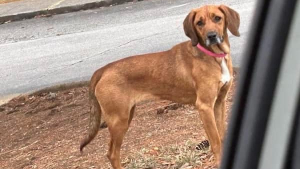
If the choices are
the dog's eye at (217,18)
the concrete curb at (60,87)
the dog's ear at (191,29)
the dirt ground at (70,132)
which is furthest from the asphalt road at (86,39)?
the dog's eye at (217,18)

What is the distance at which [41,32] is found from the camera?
538 inches

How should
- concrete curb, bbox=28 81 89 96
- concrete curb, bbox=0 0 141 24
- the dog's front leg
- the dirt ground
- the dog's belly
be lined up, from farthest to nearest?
concrete curb, bbox=0 0 141 24, concrete curb, bbox=28 81 89 96, the dirt ground, the dog's belly, the dog's front leg

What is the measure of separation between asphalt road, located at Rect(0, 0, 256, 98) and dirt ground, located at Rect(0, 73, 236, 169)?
117 centimetres

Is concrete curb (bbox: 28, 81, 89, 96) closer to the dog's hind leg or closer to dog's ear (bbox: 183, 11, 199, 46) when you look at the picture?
the dog's hind leg

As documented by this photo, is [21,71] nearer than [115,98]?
No

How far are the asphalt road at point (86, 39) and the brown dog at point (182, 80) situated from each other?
257 cm

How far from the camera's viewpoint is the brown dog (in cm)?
531

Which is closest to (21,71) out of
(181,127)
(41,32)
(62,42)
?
(62,42)

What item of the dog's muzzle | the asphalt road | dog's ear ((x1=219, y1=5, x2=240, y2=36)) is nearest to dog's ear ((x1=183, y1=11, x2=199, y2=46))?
the dog's muzzle

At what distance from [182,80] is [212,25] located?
1.94 ft

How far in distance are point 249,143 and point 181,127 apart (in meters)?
5.12

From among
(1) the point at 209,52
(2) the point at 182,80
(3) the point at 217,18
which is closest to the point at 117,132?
(2) the point at 182,80

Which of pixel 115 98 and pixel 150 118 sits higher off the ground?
pixel 115 98

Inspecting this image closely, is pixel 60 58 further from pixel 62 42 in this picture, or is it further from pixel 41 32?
pixel 41 32
